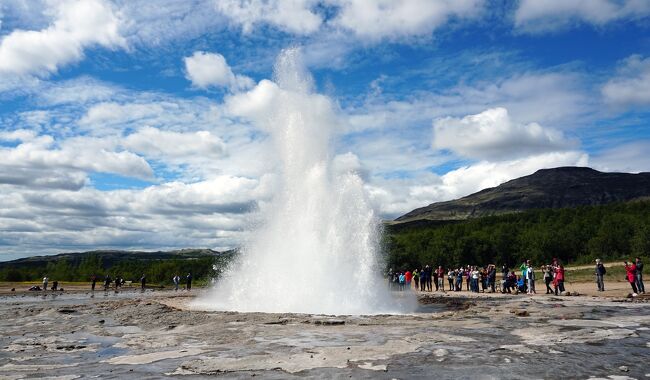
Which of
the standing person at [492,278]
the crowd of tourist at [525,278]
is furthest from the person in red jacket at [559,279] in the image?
the standing person at [492,278]

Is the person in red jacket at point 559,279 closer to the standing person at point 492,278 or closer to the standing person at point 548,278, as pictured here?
the standing person at point 548,278

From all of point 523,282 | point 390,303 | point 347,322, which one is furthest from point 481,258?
point 347,322

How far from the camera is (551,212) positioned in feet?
411

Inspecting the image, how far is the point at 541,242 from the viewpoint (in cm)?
8550

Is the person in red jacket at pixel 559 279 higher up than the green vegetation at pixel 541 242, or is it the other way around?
the green vegetation at pixel 541 242

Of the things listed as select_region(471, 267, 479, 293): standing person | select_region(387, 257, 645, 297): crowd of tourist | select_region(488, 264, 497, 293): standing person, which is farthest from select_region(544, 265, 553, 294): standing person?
select_region(471, 267, 479, 293): standing person

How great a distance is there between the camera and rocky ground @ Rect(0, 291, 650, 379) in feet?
31.0

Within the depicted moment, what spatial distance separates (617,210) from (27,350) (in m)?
124

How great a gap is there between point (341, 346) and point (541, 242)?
3262 inches

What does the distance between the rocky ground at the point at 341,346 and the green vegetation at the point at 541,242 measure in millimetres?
61823

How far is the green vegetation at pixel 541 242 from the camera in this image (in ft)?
257

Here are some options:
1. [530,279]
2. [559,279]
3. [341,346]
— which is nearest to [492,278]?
[530,279]

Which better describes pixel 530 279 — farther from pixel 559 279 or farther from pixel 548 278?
pixel 559 279

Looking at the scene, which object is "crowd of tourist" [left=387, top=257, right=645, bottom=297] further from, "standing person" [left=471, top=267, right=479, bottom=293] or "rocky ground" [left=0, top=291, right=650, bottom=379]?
"rocky ground" [left=0, top=291, right=650, bottom=379]
